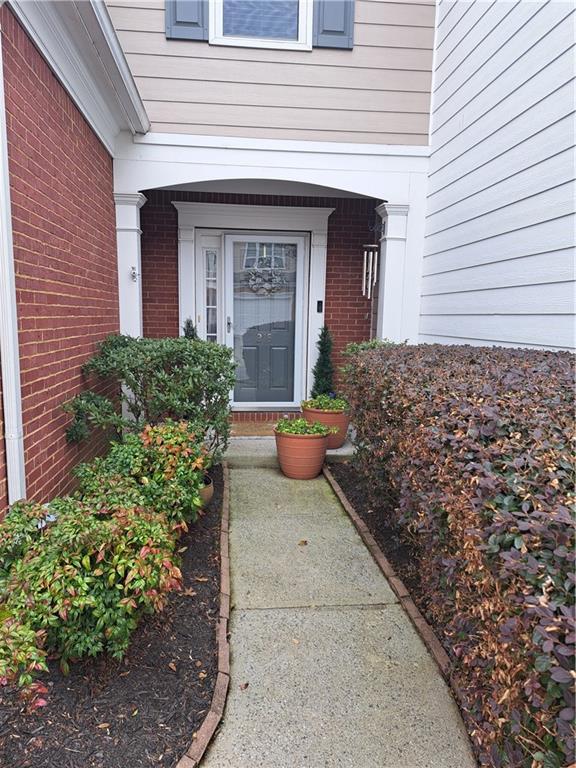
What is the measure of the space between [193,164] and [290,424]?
260 cm

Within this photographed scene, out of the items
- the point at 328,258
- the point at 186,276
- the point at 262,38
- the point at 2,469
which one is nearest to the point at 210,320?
the point at 186,276

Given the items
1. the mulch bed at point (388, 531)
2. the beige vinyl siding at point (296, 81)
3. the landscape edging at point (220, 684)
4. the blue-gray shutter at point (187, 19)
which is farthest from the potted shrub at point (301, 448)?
the blue-gray shutter at point (187, 19)

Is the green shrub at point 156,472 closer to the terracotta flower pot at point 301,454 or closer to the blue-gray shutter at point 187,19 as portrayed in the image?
the terracotta flower pot at point 301,454

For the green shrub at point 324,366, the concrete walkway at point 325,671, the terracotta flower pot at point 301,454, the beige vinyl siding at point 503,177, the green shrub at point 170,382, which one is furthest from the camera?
the green shrub at point 324,366

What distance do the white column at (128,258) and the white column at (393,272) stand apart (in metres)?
2.43

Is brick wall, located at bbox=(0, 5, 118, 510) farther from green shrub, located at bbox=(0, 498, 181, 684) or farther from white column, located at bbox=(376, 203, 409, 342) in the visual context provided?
white column, located at bbox=(376, 203, 409, 342)

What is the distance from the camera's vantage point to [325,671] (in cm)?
200

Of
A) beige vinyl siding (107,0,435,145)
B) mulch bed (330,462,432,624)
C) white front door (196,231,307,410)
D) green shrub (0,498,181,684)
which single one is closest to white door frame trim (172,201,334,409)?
white front door (196,231,307,410)

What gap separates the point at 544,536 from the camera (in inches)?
43.6

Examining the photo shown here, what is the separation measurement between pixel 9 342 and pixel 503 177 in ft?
10.8

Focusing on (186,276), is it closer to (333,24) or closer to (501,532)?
(333,24)

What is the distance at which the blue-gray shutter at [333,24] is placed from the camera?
14.5ft

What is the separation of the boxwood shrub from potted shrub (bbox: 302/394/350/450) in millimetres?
2860

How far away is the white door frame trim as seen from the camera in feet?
18.4
